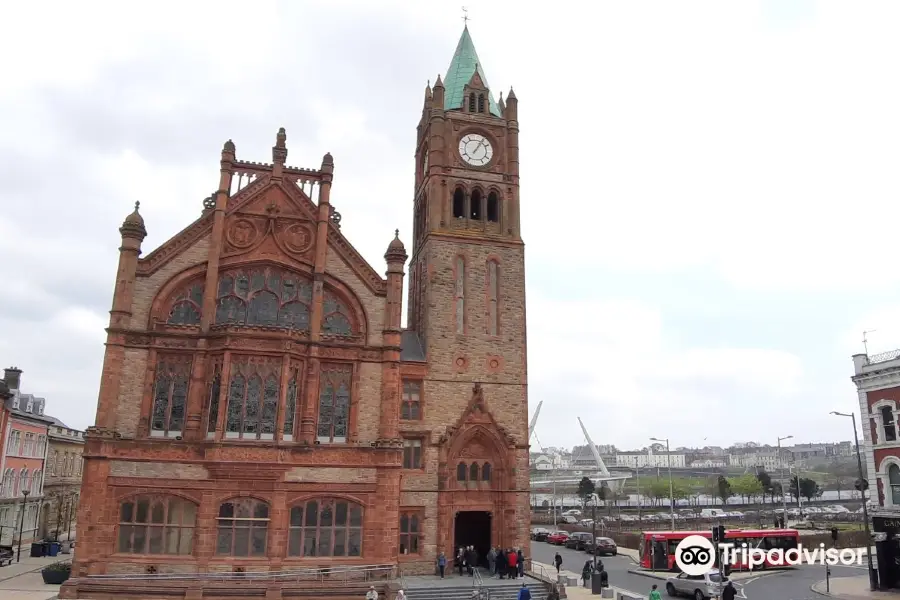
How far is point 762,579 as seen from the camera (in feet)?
137

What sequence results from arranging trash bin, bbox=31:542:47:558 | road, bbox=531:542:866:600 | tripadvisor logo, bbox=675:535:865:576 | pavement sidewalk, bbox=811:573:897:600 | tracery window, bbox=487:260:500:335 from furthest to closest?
trash bin, bbox=31:542:47:558, tracery window, bbox=487:260:500:335, tripadvisor logo, bbox=675:535:865:576, road, bbox=531:542:866:600, pavement sidewalk, bbox=811:573:897:600

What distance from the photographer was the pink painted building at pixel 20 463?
166 feet

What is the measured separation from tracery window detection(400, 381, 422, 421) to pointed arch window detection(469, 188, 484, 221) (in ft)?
41.7

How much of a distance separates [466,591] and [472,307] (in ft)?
56.0

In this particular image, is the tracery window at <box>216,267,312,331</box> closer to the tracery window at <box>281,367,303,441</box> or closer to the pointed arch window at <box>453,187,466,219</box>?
the tracery window at <box>281,367,303,441</box>

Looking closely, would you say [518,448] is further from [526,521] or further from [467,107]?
[467,107]

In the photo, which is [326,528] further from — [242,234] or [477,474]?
[242,234]

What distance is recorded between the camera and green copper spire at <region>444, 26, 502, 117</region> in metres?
48.6

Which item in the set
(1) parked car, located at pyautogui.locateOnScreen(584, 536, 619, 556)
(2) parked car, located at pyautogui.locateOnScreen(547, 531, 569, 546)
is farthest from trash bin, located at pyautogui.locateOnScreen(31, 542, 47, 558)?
(2) parked car, located at pyautogui.locateOnScreen(547, 531, 569, 546)

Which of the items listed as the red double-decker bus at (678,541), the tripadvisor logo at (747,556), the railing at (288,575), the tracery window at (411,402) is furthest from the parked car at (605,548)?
the railing at (288,575)

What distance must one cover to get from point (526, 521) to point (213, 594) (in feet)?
58.7

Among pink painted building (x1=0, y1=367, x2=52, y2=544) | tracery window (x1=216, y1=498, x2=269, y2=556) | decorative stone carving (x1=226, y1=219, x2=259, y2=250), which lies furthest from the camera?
pink painted building (x1=0, y1=367, x2=52, y2=544)

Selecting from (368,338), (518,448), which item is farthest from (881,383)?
(368,338)

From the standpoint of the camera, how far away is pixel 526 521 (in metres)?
39.8
